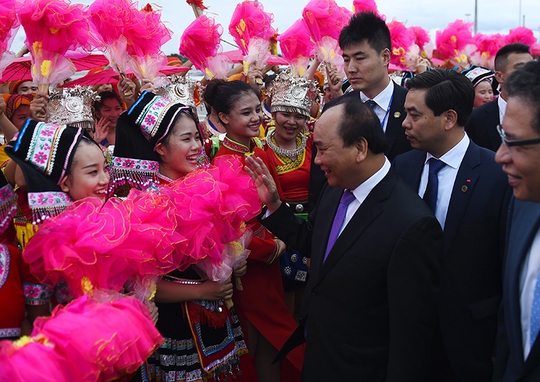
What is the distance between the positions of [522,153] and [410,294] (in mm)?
681

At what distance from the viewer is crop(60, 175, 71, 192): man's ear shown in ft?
7.50

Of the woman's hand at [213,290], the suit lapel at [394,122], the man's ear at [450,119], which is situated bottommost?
the woman's hand at [213,290]

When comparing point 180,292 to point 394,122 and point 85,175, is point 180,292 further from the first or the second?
point 394,122

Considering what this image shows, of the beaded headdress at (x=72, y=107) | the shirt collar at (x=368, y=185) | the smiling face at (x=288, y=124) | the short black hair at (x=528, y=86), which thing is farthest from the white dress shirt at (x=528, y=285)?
the beaded headdress at (x=72, y=107)

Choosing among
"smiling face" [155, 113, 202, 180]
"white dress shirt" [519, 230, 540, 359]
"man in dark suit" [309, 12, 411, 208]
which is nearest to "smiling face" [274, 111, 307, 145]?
"man in dark suit" [309, 12, 411, 208]

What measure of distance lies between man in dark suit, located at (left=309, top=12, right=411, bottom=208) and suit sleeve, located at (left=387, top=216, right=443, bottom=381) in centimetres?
141

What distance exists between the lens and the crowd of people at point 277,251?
5.84 feet

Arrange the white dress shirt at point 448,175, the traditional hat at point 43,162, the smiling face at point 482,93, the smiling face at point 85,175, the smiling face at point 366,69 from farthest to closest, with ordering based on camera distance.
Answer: the smiling face at point 482,93 → the smiling face at point 366,69 → the white dress shirt at point 448,175 → the smiling face at point 85,175 → the traditional hat at point 43,162

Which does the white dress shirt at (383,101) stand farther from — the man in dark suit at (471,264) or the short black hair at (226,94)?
the man in dark suit at (471,264)

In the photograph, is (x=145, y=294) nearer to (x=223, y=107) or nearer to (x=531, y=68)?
(x=531, y=68)

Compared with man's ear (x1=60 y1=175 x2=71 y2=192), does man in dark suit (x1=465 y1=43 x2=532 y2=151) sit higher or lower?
lower

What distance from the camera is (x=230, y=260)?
2662mm

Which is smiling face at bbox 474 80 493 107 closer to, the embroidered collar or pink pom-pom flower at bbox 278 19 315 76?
pink pom-pom flower at bbox 278 19 315 76

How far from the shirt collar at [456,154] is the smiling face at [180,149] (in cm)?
132
